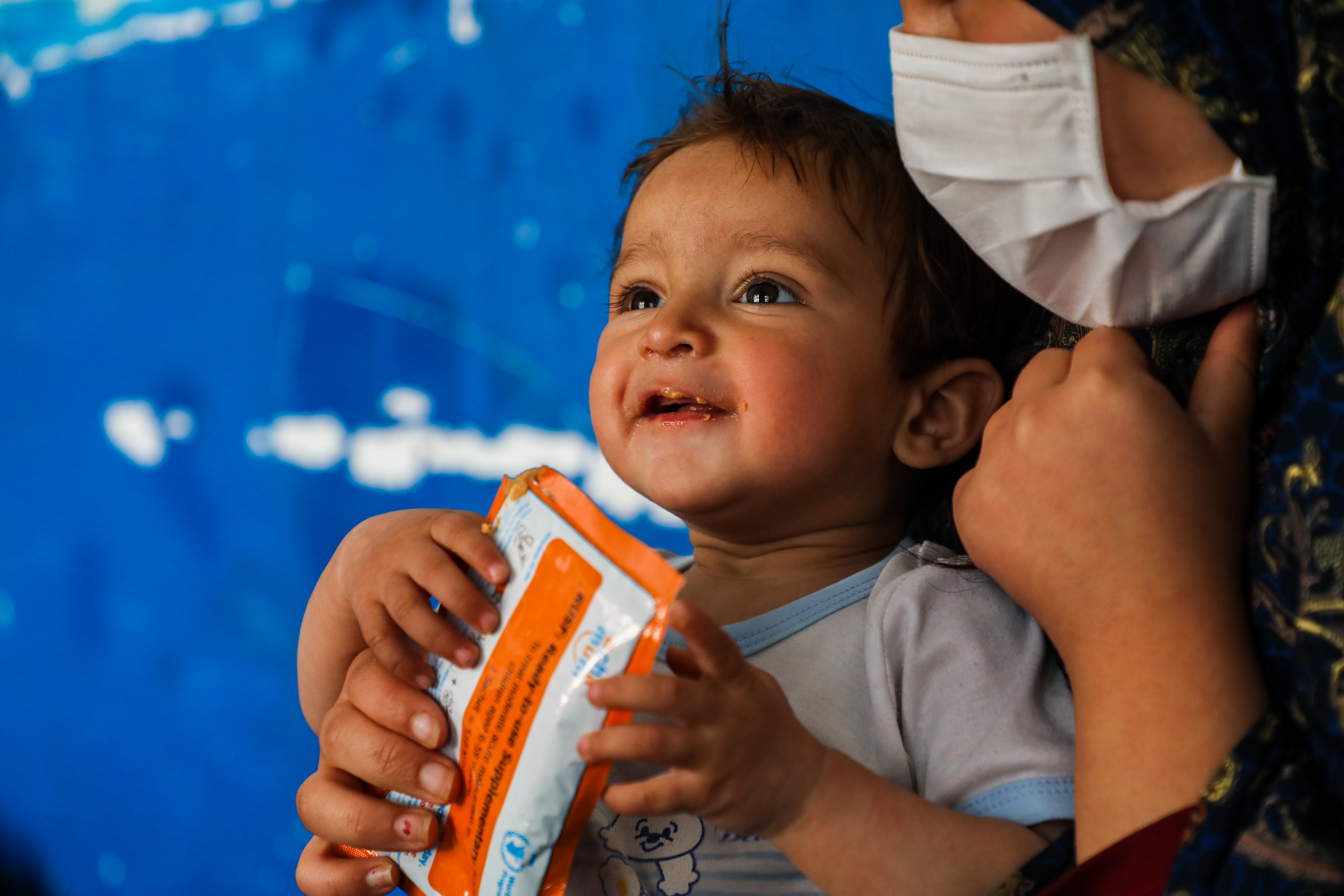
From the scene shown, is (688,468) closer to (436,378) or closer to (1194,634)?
(1194,634)

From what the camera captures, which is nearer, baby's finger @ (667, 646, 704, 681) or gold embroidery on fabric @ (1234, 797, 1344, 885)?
gold embroidery on fabric @ (1234, 797, 1344, 885)

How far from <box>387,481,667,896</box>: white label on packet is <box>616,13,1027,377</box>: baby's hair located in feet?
1.12

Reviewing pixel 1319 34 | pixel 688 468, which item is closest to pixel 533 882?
pixel 688 468

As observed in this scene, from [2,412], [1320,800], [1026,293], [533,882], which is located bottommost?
[1320,800]

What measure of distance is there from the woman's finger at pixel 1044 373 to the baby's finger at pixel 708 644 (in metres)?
0.21

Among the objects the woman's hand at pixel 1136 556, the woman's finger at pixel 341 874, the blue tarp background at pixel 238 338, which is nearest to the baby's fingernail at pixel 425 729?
the woman's finger at pixel 341 874

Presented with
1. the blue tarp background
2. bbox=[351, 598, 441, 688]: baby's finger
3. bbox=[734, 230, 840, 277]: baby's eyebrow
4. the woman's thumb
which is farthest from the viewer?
the blue tarp background

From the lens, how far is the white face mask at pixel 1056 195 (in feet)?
1.43

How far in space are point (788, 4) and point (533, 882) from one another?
3.41ft

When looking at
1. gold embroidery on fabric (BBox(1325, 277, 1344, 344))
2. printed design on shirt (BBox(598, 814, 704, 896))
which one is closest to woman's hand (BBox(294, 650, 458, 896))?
printed design on shirt (BBox(598, 814, 704, 896))

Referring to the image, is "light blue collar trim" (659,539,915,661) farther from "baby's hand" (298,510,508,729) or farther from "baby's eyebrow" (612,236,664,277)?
"baby's eyebrow" (612,236,664,277)

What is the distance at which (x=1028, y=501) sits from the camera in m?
0.49

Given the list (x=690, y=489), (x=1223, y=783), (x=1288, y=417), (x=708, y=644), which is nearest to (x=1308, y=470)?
(x=1288, y=417)

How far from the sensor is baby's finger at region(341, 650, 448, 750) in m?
0.56
